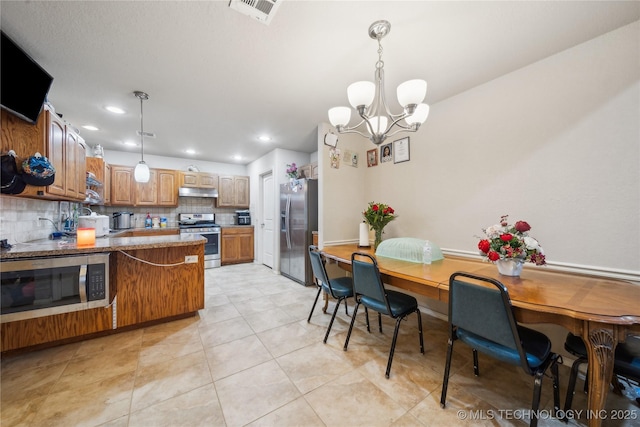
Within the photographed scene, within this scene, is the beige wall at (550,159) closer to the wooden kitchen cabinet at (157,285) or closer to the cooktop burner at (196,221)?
the wooden kitchen cabinet at (157,285)

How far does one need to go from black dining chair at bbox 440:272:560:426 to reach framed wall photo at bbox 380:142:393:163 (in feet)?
7.31

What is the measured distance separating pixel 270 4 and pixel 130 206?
509cm

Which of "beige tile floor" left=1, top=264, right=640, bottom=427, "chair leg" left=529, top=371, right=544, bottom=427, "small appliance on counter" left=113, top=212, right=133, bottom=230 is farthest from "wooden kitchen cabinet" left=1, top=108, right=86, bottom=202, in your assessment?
"chair leg" left=529, top=371, right=544, bottom=427

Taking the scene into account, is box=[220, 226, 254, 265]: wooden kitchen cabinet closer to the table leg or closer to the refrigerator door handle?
the refrigerator door handle

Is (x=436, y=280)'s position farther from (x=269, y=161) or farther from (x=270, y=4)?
(x=269, y=161)

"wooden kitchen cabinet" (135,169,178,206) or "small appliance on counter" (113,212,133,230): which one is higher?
"wooden kitchen cabinet" (135,169,178,206)

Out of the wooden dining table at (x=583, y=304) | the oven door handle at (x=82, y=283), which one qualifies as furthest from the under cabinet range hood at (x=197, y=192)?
the wooden dining table at (x=583, y=304)

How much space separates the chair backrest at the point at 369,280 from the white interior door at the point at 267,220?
3049 mm

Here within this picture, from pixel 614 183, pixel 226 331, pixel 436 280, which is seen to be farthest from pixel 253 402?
pixel 614 183

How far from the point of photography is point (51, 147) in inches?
85.4

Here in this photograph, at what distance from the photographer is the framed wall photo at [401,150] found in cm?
304

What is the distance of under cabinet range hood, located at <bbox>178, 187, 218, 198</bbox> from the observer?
5.05m

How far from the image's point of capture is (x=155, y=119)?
3.20 metres

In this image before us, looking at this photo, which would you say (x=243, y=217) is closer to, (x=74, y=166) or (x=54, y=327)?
(x=74, y=166)
